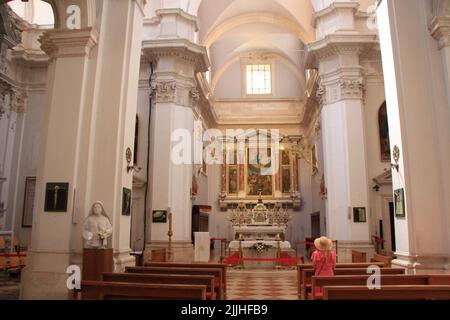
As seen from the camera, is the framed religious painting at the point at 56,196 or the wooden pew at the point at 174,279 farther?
the framed religious painting at the point at 56,196

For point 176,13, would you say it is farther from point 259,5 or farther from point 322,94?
point 322,94

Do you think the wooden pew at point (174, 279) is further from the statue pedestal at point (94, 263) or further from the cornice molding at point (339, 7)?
the cornice molding at point (339, 7)

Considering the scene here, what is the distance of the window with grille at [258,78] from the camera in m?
23.5

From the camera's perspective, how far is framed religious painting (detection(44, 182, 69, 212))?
6887mm

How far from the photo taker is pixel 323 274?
18.5ft

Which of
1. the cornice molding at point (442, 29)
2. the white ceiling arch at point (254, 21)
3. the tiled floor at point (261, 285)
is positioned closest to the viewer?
the cornice molding at point (442, 29)

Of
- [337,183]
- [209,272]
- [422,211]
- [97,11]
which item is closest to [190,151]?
[337,183]

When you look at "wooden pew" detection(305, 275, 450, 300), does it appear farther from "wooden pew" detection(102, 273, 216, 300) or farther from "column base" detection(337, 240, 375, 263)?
"column base" detection(337, 240, 375, 263)

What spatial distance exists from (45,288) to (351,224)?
29.9 ft

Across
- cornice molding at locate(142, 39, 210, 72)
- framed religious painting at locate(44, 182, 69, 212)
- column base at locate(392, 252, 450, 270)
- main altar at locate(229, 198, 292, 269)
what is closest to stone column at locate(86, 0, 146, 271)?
framed religious painting at locate(44, 182, 69, 212)

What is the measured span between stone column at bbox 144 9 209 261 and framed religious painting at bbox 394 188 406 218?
7.68 metres

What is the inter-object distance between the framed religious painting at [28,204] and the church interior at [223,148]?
48mm

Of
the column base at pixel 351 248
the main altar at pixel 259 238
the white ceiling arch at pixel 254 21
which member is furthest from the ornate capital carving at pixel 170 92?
the column base at pixel 351 248
